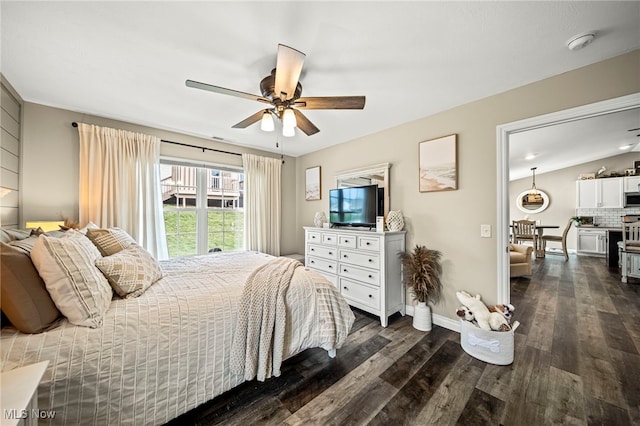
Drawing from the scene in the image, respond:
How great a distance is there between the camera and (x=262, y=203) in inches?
155

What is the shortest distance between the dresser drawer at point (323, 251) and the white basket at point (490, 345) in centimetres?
165

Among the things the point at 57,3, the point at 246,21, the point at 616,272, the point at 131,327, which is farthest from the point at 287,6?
the point at 616,272

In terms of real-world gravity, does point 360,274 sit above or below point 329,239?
below

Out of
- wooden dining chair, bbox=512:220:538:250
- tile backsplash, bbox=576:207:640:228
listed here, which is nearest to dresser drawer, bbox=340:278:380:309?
wooden dining chair, bbox=512:220:538:250

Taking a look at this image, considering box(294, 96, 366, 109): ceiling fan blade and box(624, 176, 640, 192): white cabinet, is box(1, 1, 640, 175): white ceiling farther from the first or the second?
box(624, 176, 640, 192): white cabinet

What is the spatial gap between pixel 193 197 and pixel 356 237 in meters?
2.59

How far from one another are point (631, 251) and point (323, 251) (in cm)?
535

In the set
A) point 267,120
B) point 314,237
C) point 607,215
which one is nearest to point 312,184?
point 314,237

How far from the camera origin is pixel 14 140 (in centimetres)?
215

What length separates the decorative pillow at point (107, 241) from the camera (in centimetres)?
169

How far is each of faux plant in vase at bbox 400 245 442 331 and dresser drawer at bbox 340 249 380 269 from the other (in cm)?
38

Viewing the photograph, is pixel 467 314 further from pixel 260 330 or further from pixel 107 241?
pixel 107 241

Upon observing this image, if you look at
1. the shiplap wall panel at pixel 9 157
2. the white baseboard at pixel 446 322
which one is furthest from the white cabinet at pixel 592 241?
the shiplap wall panel at pixel 9 157

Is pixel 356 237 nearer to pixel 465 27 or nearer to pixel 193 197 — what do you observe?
pixel 465 27
